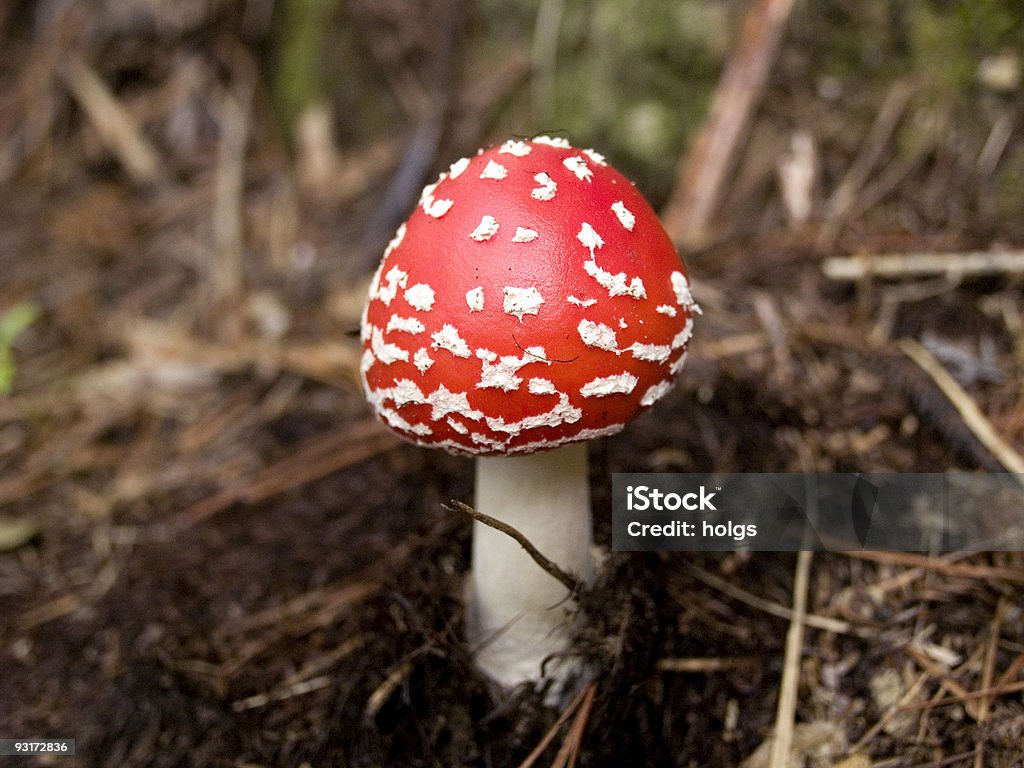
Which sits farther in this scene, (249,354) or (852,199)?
(249,354)

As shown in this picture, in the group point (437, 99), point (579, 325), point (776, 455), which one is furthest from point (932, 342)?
point (437, 99)

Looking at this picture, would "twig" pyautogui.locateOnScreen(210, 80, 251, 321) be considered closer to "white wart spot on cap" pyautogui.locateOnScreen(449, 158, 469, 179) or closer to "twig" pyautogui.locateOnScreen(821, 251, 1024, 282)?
"white wart spot on cap" pyautogui.locateOnScreen(449, 158, 469, 179)

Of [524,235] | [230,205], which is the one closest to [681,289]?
[524,235]

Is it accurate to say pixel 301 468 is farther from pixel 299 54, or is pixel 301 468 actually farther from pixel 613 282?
pixel 299 54

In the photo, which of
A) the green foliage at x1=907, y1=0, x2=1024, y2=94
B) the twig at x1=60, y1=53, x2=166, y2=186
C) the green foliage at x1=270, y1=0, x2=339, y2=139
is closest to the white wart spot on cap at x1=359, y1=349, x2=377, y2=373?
the green foliage at x1=907, y1=0, x2=1024, y2=94

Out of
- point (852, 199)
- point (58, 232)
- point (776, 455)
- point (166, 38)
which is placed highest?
point (166, 38)

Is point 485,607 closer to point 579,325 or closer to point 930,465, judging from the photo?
point 579,325

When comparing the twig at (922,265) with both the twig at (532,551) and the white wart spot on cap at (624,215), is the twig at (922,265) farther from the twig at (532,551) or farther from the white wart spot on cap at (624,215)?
the twig at (532,551)
